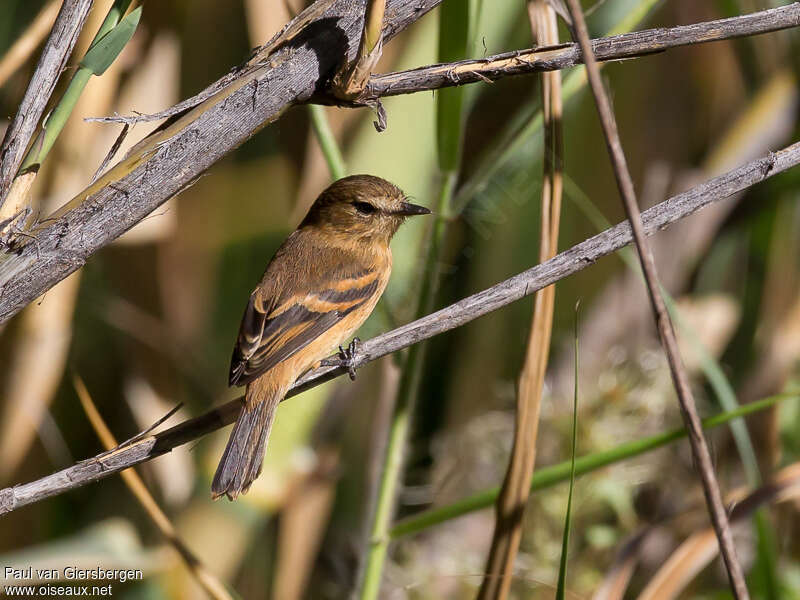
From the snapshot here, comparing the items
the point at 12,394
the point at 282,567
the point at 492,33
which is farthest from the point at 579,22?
the point at 12,394

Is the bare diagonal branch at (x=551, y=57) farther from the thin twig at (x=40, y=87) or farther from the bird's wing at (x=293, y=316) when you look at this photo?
the bird's wing at (x=293, y=316)

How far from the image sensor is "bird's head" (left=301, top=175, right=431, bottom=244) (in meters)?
2.38

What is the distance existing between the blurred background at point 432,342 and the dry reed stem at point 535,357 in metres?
0.46

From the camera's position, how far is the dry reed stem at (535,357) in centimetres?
154

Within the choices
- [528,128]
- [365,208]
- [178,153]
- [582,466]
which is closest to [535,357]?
[582,466]

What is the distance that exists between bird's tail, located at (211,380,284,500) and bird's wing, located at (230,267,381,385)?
0.09 m

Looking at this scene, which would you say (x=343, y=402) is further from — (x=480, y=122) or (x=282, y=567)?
(x=480, y=122)

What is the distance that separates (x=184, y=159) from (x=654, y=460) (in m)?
2.09

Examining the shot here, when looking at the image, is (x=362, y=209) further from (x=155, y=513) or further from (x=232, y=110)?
(x=232, y=110)

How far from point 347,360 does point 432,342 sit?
1358 millimetres

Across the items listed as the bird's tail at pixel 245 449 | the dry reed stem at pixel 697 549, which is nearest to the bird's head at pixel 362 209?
the bird's tail at pixel 245 449

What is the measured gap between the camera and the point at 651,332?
3281mm

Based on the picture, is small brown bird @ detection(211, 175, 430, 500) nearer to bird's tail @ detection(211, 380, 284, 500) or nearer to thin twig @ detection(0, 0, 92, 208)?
bird's tail @ detection(211, 380, 284, 500)

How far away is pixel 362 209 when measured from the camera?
101 inches
